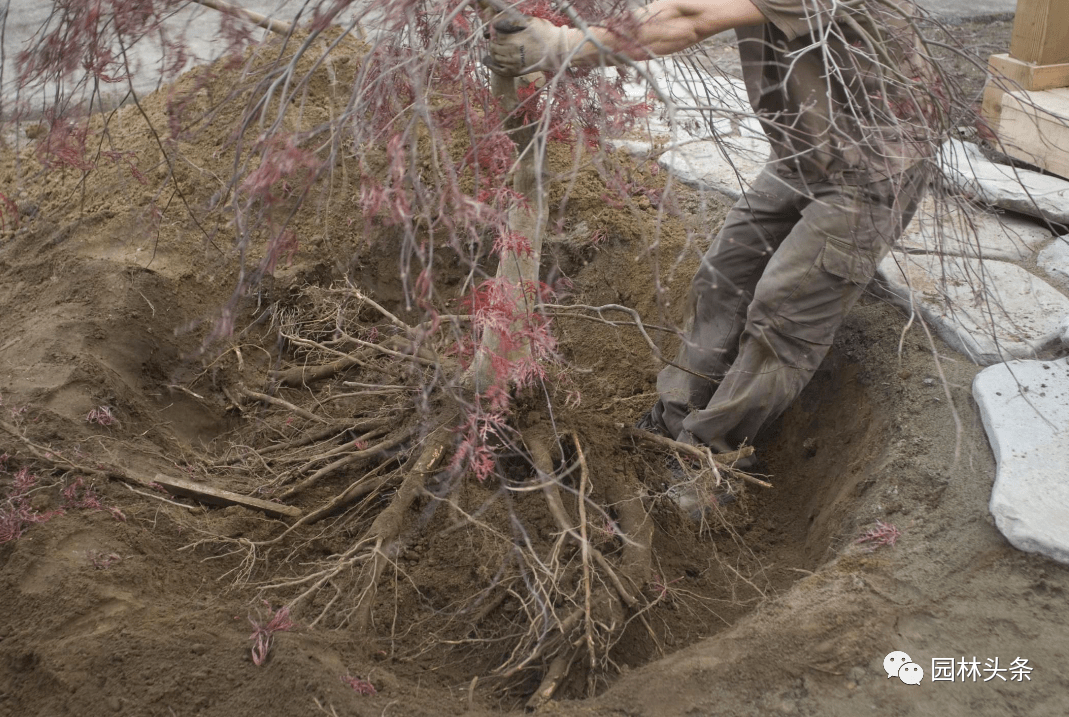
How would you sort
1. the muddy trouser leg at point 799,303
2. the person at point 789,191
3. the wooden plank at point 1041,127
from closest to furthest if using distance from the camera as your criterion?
the person at point 789,191, the muddy trouser leg at point 799,303, the wooden plank at point 1041,127

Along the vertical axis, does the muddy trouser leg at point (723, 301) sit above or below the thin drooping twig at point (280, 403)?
below

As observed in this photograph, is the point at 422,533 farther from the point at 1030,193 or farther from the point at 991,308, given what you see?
the point at 1030,193

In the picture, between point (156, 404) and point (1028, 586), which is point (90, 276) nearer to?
point (156, 404)

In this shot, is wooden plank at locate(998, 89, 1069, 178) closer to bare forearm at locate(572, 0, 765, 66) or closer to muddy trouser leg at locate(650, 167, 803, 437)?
muddy trouser leg at locate(650, 167, 803, 437)

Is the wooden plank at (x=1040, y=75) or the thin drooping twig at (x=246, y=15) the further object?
the wooden plank at (x=1040, y=75)

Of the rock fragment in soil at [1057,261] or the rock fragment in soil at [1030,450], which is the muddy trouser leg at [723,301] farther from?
the rock fragment in soil at [1057,261]

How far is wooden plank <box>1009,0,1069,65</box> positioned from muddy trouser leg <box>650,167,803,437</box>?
84.4 inches

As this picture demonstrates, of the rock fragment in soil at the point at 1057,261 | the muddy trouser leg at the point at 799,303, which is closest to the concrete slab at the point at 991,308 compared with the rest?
the rock fragment in soil at the point at 1057,261

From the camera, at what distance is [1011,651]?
201 centimetres

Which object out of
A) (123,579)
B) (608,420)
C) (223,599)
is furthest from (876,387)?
(123,579)

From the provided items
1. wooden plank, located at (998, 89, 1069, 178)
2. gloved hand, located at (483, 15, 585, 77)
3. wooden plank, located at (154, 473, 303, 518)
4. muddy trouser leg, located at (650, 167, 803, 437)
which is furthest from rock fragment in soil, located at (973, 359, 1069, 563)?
wooden plank, located at (154, 473, 303, 518)

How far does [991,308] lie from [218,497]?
8.58ft

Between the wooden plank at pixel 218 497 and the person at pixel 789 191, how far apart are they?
4.35ft

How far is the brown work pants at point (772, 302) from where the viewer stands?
263 centimetres
